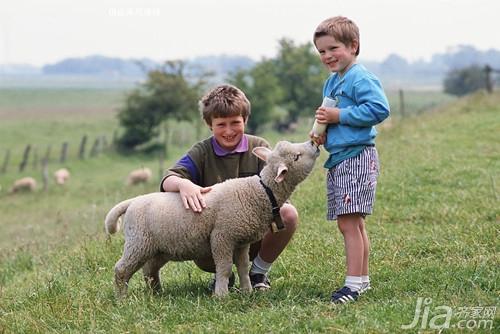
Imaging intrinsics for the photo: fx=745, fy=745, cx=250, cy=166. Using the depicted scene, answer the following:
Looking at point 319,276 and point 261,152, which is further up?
point 261,152

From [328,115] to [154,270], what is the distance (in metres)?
1.87

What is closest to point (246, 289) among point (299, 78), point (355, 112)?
point (355, 112)

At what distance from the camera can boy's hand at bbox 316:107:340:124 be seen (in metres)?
4.94

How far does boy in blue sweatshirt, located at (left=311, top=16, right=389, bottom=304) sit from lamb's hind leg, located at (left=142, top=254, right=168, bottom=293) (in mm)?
1397

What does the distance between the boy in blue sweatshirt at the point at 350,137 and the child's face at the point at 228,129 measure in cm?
70

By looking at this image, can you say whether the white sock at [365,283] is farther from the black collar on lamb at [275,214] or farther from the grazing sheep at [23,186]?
the grazing sheep at [23,186]

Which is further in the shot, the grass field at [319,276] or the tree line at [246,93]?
the tree line at [246,93]

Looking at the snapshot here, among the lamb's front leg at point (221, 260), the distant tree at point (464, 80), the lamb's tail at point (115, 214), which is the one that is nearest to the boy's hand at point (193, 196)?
the lamb's front leg at point (221, 260)

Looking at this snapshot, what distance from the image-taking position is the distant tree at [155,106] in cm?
4241

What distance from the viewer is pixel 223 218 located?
518cm

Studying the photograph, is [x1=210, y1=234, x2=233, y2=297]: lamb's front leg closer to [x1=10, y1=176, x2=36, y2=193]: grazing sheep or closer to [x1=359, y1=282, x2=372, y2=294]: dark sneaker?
[x1=359, y1=282, x2=372, y2=294]: dark sneaker

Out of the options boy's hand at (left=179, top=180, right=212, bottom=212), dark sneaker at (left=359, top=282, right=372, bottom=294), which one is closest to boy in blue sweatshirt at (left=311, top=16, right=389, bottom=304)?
dark sneaker at (left=359, top=282, right=372, bottom=294)

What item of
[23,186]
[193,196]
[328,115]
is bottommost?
[23,186]

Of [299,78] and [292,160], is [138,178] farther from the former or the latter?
[299,78]
